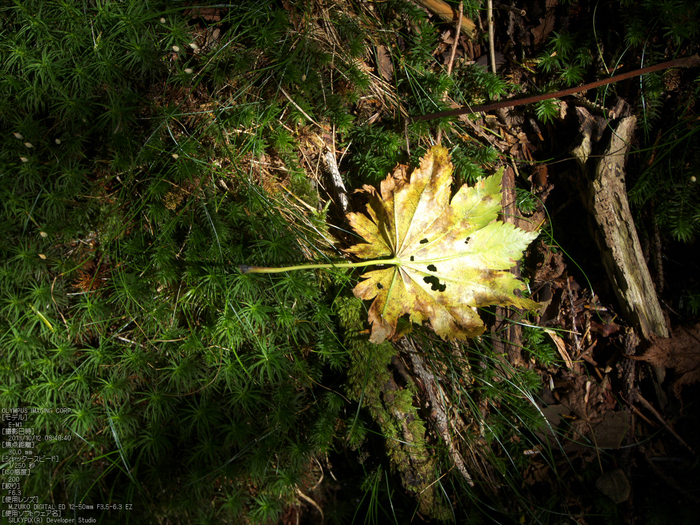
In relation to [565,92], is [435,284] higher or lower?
lower

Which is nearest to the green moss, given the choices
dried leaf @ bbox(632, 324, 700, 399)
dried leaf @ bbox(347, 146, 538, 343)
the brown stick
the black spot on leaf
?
dried leaf @ bbox(347, 146, 538, 343)

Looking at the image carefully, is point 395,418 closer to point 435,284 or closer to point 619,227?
point 435,284

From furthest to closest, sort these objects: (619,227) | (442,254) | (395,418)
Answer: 1. (619,227)
2. (395,418)
3. (442,254)

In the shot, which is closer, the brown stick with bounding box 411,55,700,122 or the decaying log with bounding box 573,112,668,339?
the brown stick with bounding box 411,55,700,122

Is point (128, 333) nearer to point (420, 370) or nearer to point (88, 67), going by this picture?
point (88, 67)

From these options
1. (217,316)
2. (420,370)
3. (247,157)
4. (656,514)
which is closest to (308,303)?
(217,316)

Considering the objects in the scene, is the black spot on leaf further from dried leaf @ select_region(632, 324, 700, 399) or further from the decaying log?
dried leaf @ select_region(632, 324, 700, 399)

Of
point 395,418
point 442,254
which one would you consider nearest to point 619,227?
point 442,254

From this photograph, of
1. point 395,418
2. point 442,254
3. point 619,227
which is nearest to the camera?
point 442,254
